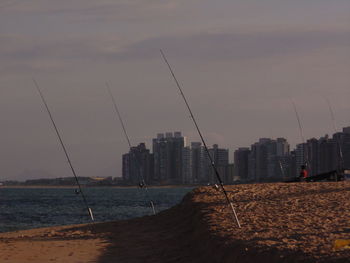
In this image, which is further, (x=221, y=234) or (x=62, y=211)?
(x=62, y=211)

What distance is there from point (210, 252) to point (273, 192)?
24.7ft

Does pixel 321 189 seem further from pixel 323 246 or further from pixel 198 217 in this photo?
pixel 323 246

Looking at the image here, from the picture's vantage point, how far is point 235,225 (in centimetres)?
1557

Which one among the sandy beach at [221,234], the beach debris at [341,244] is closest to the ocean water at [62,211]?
the sandy beach at [221,234]

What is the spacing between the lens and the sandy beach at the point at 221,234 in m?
12.2

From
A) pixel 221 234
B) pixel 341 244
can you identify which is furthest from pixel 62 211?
pixel 341 244

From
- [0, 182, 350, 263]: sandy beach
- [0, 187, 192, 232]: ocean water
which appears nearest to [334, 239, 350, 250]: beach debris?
A: [0, 182, 350, 263]: sandy beach

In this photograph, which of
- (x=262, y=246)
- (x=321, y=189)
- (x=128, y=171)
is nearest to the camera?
(x=262, y=246)

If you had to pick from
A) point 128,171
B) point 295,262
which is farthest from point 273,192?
point 128,171

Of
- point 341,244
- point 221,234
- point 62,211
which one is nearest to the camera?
point 341,244

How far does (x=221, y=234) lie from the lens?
14.6m

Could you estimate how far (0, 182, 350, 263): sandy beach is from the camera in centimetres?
1223

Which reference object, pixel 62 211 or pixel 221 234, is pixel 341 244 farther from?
pixel 62 211

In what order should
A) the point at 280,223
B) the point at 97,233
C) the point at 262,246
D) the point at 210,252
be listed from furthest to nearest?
the point at 97,233
the point at 280,223
the point at 210,252
the point at 262,246
